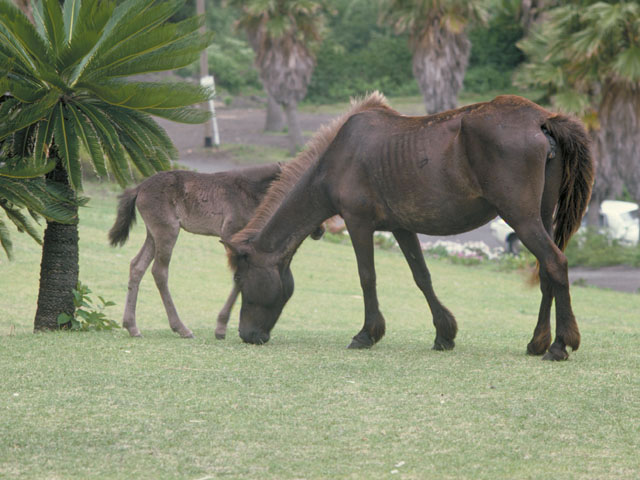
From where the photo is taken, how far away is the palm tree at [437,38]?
31594 millimetres

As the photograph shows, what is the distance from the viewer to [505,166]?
294 inches

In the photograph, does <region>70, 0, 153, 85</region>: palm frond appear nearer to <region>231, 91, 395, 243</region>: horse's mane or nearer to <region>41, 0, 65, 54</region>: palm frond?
<region>41, 0, 65, 54</region>: palm frond

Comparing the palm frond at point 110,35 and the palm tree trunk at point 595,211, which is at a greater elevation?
the palm frond at point 110,35

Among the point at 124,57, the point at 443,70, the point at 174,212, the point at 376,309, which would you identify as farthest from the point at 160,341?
the point at 443,70

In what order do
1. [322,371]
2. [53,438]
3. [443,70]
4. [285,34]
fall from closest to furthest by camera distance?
1. [53,438]
2. [322,371]
3. [443,70]
4. [285,34]

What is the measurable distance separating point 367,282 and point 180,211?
7.88 feet

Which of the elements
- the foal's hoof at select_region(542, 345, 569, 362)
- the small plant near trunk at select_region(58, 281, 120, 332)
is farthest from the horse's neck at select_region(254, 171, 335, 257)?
the foal's hoof at select_region(542, 345, 569, 362)

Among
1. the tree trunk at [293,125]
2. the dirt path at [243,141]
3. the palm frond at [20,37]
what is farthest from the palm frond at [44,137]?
the tree trunk at [293,125]

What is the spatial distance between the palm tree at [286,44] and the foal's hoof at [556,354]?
2870 centimetres

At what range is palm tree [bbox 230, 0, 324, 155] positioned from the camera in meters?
35.7

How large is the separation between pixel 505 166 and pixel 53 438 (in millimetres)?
4194

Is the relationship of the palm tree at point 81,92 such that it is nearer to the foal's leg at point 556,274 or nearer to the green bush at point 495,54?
the foal's leg at point 556,274

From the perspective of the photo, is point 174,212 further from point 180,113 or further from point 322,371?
point 322,371

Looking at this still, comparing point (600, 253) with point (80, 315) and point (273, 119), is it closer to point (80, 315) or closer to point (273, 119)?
point (80, 315)
